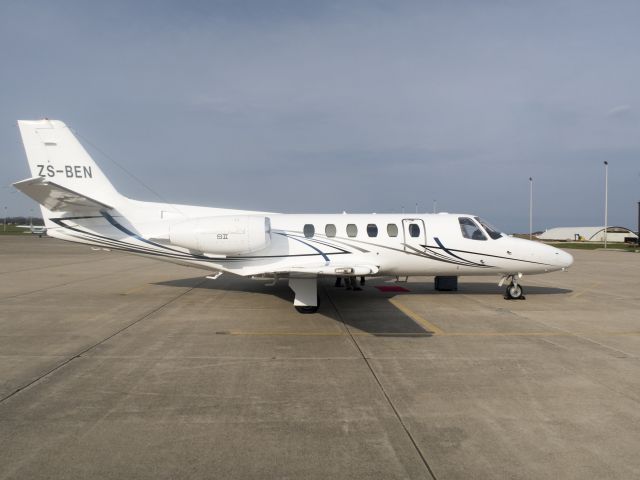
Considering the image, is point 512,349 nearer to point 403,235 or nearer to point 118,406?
point 403,235

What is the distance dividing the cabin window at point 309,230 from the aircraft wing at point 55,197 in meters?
5.49

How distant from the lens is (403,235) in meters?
12.0

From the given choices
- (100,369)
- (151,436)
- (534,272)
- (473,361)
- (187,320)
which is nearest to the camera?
(151,436)

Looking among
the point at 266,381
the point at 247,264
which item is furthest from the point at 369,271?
the point at 266,381

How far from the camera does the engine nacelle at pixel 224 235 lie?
1084 cm

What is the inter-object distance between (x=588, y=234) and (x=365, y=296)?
9730 cm

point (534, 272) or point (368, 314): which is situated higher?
point (534, 272)

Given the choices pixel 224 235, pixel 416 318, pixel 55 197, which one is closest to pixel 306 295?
pixel 224 235

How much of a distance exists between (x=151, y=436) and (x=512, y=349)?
6.00m

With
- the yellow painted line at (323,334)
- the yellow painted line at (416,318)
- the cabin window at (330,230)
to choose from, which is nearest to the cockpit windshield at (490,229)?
the yellow painted line at (416,318)

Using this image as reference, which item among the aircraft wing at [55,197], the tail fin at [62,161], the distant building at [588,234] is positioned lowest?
the distant building at [588,234]

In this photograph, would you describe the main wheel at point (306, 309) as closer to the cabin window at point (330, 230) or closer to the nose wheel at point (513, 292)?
the cabin window at point (330, 230)

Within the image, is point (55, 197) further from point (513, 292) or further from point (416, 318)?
point (513, 292)

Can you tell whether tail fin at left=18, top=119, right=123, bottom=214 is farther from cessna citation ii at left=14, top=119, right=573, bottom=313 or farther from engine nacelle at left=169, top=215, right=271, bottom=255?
engine nacelle at left=169, top=215, right=271, bottom=255
